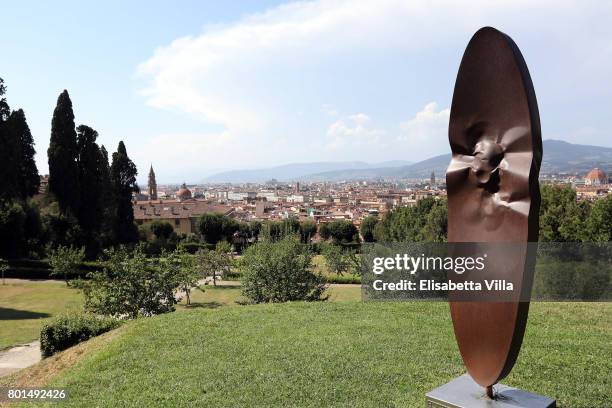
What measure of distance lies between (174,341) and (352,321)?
13.0 feet

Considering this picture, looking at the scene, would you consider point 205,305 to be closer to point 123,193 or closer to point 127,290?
point 127,290

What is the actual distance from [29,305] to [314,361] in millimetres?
18534

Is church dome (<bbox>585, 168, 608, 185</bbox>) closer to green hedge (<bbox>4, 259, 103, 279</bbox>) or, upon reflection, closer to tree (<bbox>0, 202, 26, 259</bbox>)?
green hedge (<bbox>4, 259, 103, 279</bbox>)

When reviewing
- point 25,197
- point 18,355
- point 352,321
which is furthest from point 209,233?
point 352,321

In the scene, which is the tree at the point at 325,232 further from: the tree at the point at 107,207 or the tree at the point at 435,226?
the tree at the point at 107,207

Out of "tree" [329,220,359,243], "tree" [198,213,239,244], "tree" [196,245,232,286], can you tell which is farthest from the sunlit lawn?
"tree" [329,220,359,243]

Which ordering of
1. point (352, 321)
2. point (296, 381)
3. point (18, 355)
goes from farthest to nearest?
1. point (18, 355)
2. point (352, 321)
3. point (296, 381)

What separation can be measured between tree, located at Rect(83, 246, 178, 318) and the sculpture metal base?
36.5 feet

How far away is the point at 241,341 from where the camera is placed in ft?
29.7

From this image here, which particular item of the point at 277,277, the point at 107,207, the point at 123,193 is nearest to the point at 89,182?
the point at 107,207

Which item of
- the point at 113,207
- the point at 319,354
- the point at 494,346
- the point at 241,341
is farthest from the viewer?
the point at 113,207

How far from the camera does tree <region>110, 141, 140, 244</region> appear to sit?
39.0 metres

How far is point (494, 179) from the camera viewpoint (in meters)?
4.69

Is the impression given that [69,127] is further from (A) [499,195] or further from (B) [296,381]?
(A) [499,195]
